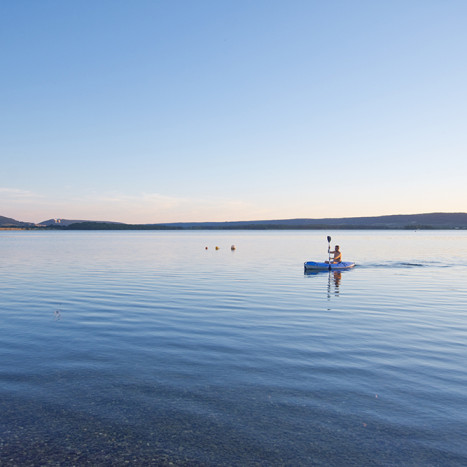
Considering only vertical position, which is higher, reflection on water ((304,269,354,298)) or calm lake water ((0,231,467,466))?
reflection on water ((304,269,354,298))

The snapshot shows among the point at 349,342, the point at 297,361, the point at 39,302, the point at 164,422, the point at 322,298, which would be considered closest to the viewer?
the point at 164,422

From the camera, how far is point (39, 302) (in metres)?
24.7

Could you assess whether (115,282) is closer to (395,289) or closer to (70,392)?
(395,289)

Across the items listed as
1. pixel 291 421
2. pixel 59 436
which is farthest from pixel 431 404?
pixel 59 436

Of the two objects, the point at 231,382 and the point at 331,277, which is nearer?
the point at 231,382

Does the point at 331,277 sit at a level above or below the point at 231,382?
above

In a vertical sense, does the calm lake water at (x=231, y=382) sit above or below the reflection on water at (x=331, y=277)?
below

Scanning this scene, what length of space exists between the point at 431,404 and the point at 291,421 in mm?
3551

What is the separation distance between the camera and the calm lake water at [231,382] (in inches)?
318

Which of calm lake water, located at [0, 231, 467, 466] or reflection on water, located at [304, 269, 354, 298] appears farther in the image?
reflection on water, located at [304, 269, 354, 298]

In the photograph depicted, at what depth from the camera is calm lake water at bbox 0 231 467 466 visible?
8086 millimetres

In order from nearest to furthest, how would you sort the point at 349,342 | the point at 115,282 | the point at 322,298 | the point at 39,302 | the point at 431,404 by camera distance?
1. the point at 431,404
2. the point at 349,342
3. the point at 39,302
4. the point at 322,298
5. the point at 115,282

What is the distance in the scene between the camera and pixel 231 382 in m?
11.5

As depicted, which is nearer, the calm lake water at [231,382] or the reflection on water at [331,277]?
the calm lake water at [231,382]
